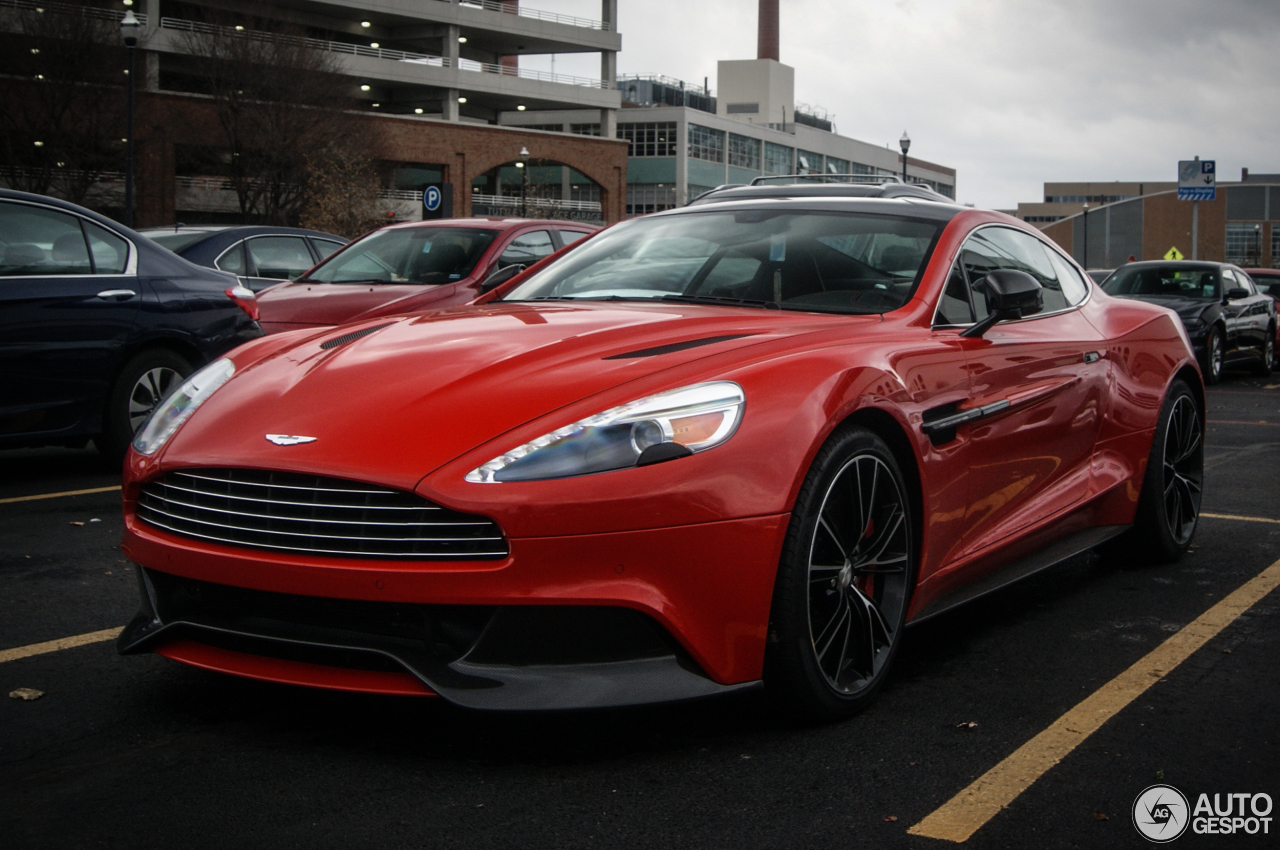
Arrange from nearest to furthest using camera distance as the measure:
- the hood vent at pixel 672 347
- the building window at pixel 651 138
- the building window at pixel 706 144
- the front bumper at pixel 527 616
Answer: the front bumper at pixel 527 616 < the hood vent at pixel 672 347 < the building window at pixel 651 138 < the building window at pixel 706 144

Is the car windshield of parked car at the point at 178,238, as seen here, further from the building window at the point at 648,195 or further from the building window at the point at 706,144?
the building window at the point at 706,144

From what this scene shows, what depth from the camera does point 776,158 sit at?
99.0 meters

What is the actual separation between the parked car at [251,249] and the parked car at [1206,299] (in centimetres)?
1080

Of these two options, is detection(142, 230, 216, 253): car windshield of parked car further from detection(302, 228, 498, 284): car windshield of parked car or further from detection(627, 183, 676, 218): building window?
detection(627, 183, 676, 218): building window

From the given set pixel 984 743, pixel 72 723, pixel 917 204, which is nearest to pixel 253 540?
pixel 72 723

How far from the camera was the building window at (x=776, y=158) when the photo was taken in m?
97.9

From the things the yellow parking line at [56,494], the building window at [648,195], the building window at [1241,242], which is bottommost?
the yellow parking line at [56,494]

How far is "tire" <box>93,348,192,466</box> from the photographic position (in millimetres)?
7547

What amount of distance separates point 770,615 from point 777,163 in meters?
98.7

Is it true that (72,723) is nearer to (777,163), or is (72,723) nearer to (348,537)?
(348,537)

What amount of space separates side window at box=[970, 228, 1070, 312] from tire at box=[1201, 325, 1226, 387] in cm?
1394

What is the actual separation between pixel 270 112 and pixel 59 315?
39053 millimetres

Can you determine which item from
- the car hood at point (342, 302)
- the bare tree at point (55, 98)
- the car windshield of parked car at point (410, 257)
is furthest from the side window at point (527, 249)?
the bare tree at point (55, 98)

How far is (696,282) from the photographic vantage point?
14.4ft
